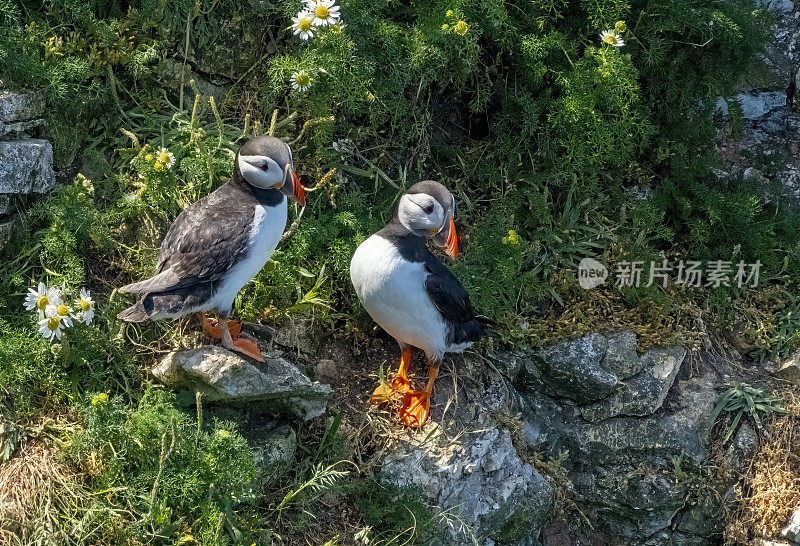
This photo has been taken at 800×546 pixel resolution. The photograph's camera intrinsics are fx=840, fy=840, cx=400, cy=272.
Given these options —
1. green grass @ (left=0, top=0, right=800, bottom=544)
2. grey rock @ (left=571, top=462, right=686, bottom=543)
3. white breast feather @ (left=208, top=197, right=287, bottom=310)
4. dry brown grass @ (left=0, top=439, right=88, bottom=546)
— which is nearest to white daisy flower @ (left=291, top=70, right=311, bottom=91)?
green grass @ (left=0, top=0, right=800, bottom=544)

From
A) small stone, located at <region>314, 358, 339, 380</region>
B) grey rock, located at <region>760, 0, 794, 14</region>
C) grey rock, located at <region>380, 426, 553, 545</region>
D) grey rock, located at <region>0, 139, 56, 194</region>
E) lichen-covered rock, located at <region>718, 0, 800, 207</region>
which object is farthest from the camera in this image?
grey rock, located at <region>760, 0, 794, 14</region>

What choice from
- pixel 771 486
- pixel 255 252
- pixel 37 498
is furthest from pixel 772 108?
pixel 37 498

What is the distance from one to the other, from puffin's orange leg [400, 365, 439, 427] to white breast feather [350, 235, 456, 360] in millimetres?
263

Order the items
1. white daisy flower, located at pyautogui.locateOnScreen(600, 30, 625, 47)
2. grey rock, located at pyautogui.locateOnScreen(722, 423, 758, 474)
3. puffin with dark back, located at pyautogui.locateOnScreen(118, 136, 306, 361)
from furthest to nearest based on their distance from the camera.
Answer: white daisy flower, located at pyautogui.locateOnScreen(600, 30, 625, 47)
grey rock, located at pyautogui.locateOnScreen(722, 423, 758, 474)
puffin with dark back, located at pyautogui.locateOnScreen(118, 136, 306, 361)

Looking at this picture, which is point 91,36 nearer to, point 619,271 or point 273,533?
point 273,533

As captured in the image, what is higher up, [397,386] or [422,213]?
[422,213]

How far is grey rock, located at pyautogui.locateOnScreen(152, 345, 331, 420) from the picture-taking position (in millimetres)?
4109

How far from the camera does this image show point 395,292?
425 cm

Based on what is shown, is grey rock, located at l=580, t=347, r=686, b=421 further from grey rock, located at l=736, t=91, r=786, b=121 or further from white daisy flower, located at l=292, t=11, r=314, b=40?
white daisy flower, located at l=292, t=11, r=314, b=40

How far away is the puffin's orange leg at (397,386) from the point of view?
462cm

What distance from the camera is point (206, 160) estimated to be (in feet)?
15.7

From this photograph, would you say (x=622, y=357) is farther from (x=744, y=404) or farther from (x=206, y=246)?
(x=206, y=246)

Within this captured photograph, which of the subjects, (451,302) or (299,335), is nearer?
(451,302)

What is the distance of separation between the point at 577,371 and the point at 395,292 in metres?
1.42
